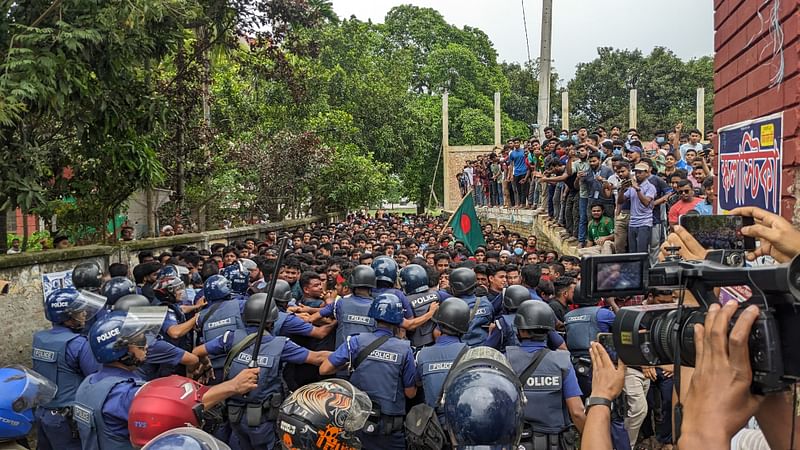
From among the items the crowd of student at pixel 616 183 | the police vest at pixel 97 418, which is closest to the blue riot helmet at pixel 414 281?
the crowd of student at pixel 616 183

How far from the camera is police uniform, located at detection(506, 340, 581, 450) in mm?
5176

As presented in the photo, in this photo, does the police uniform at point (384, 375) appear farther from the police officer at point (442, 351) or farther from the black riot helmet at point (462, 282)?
the black riot helmet at point (462, 282)

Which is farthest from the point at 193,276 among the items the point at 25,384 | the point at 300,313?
the point at 25,384

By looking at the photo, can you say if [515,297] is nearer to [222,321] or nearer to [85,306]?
[222,321]

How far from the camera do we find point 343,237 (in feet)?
52.7

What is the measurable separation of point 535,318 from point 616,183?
6931 millimetres

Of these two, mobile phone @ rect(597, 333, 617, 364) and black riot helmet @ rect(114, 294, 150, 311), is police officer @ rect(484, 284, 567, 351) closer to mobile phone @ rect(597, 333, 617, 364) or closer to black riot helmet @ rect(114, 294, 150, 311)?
black riot helmet @ rect(114, 294, 150, 311)

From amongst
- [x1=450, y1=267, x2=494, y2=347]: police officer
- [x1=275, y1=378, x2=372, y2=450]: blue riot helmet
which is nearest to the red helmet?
[x1=275, y1=378, x2=372, y2=450]: blue riot helmet

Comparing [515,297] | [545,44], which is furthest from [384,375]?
[545,44]

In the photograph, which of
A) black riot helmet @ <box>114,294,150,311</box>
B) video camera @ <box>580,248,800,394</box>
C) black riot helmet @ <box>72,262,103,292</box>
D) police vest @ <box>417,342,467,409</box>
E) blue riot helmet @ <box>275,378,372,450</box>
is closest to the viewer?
video camera @ <box>580,248,800,394</box>

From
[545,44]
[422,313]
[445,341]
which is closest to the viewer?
[445,341]

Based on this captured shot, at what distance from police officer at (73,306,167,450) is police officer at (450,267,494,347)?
3.07 m

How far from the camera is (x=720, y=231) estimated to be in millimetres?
2615

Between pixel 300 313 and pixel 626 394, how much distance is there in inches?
134
